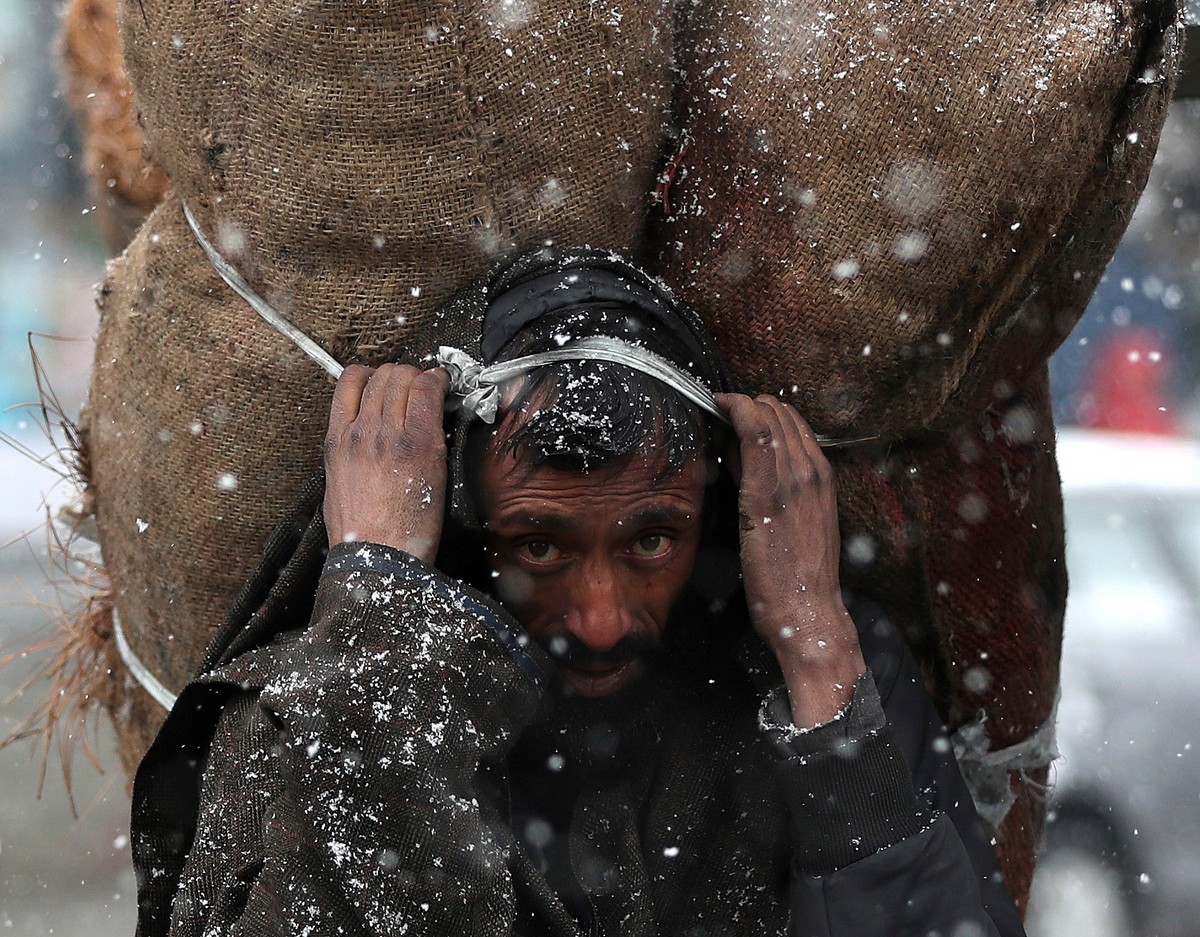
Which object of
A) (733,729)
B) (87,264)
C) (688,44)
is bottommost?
(87,264)

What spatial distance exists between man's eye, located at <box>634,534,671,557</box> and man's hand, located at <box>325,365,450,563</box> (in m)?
0.30

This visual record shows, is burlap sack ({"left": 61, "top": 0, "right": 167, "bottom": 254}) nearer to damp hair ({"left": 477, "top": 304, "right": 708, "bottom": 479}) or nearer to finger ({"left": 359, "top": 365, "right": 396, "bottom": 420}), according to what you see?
finger ({"left": 359, "top": 365, "right": 396, "bottom": 420})

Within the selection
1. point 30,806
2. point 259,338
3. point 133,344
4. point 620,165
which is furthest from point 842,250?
point 30,806

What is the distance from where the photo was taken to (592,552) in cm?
186

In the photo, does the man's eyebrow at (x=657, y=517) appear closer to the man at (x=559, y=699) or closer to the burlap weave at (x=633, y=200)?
the man at (x=559, y=699)

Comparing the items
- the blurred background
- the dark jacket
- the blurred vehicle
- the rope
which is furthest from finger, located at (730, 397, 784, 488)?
the blurred vehicle

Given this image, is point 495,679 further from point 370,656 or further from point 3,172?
point 3,172

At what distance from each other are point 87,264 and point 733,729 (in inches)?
360

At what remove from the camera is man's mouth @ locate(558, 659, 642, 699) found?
6.34 ft

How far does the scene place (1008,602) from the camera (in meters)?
2.38

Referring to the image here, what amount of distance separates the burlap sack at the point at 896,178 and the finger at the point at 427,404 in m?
0.45

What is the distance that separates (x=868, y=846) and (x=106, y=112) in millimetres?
2113

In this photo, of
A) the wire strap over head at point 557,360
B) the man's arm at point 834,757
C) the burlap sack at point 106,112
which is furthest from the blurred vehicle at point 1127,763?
the burlap sack at point 106,112

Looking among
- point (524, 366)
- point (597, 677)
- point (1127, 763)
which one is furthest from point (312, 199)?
point (1127, 763)
